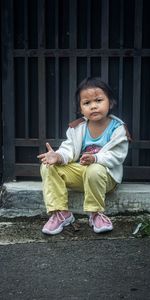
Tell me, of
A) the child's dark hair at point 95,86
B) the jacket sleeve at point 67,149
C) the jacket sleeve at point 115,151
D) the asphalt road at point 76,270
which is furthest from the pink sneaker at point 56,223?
the child's dark hair at point 95,86

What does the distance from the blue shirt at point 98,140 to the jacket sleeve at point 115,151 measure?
0.18 feet

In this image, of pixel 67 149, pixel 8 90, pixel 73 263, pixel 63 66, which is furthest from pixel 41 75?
pixel 73 263

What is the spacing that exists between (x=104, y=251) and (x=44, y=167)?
82 centimetres

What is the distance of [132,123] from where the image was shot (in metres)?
4.75

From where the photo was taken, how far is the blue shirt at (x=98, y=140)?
14.7ft

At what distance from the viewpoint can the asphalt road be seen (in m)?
3.33

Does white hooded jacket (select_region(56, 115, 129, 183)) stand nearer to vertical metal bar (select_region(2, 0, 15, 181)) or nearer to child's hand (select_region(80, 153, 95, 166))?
child's hand (select_region(80, 153, 95, 166))

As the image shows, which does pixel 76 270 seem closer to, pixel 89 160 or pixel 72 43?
pixel 89 160

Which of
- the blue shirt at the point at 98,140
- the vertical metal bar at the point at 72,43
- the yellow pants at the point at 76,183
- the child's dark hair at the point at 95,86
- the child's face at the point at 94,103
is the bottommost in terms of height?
the yellow pants at the point at 76,183

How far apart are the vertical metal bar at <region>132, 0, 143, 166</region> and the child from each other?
287 millimetres

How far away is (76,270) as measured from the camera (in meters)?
3.66

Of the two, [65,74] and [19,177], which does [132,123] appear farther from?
[19,177]

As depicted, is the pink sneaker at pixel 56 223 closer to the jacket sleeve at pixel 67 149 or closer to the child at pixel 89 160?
the child at pixel 89 160

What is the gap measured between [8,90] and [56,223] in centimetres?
123
